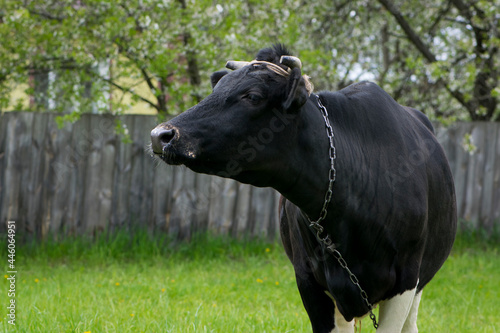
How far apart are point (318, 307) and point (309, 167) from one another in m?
0.90

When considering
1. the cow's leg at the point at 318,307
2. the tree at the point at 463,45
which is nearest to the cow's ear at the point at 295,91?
the cow's leg at the point at 318,307

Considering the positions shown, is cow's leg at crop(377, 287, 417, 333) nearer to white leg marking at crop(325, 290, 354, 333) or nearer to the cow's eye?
white leg marking at crop(325, 290, 354, 333)

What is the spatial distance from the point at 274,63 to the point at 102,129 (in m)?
5.74

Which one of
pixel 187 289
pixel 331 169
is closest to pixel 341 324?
pixel 331 169

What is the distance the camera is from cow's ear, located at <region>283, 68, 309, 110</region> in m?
2.59

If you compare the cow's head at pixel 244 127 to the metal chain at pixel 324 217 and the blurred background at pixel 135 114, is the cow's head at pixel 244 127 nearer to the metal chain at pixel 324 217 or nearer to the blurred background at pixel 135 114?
the metal chain at pixel 324 217

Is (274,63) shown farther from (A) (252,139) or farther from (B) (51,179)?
(B) (51,179)

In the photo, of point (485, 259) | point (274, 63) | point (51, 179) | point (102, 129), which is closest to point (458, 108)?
point (485, 259)

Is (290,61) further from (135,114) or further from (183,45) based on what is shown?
(135,114)

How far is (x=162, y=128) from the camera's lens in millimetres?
2461

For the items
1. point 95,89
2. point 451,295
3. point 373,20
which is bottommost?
point 451,295

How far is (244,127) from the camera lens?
2598 mm

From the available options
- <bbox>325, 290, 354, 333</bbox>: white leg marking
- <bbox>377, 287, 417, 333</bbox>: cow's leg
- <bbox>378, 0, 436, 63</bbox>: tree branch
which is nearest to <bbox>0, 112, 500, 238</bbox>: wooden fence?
<bbox>378, 0, 436, 63</bbox>: tree branch

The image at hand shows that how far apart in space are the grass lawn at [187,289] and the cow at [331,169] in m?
1.21
